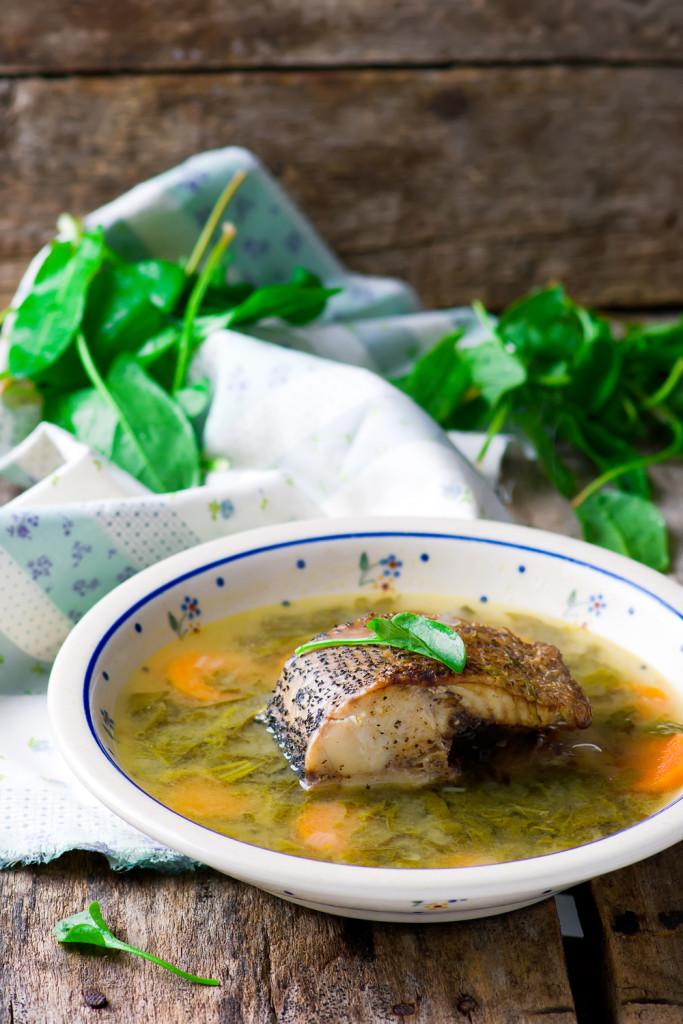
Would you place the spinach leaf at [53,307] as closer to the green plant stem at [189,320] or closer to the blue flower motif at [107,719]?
the green plant stem at [189,320]

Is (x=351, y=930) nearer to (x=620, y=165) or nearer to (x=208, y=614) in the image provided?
(x=208, y=614)

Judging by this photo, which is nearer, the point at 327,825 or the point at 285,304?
the point at 327,825

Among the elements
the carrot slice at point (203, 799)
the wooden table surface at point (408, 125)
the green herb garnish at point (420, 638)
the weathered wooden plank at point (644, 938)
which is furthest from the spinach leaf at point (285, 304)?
the weathered wooden plank at point (644, 938)

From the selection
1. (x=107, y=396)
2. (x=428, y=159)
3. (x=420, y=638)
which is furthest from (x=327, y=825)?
(x=428, y=159)

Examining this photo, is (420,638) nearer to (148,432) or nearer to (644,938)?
(644,938)

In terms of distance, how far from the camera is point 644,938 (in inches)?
49.7

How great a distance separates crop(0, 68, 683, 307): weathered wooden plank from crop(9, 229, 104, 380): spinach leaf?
865 millimetres

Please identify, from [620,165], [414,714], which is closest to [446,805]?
[414,714]

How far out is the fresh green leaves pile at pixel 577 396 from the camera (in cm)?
232

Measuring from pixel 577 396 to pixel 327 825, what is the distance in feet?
5.22

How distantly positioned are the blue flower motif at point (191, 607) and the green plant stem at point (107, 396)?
516 millimetres

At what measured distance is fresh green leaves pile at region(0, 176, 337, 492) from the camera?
2.20 m

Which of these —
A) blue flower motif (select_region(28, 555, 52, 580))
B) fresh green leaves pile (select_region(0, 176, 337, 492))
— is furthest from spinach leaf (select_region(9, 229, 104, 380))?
blue flower motif (select_region(28, 555, 52, 580))

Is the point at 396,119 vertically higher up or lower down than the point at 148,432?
higher up
